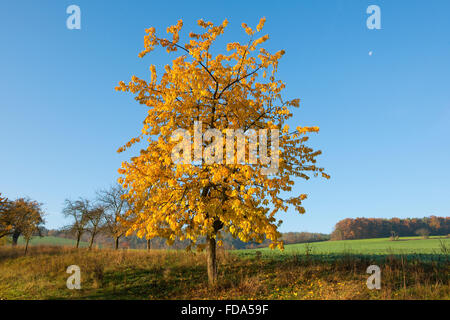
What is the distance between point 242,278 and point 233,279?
618 mm

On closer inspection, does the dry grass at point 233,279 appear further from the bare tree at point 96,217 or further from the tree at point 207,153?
the bare tree at point 96,217

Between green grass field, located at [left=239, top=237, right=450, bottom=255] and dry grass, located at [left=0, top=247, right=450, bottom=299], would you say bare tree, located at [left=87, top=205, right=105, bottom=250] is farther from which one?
green grass field, located at [left=239, top=237, right=450, bottom=255]

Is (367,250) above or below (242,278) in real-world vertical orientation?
below

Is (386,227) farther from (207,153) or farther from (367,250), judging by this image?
(207,153)

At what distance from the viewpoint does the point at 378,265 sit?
43.5 feet

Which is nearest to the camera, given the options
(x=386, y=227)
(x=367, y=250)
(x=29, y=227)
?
(x=367, y=250)

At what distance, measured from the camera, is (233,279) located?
13336 millimetres

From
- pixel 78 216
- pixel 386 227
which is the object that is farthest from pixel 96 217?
pixel 386 227

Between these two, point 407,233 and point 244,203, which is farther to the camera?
point 407,233

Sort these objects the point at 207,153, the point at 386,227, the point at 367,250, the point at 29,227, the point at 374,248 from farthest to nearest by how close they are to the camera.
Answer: the point at 386,227 < the point at 29,227 < the point at 374,248 < the point at 367,250 < the point at 207,153

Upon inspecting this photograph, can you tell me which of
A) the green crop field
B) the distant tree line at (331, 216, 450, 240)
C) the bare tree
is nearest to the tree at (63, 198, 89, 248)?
the bare tree
